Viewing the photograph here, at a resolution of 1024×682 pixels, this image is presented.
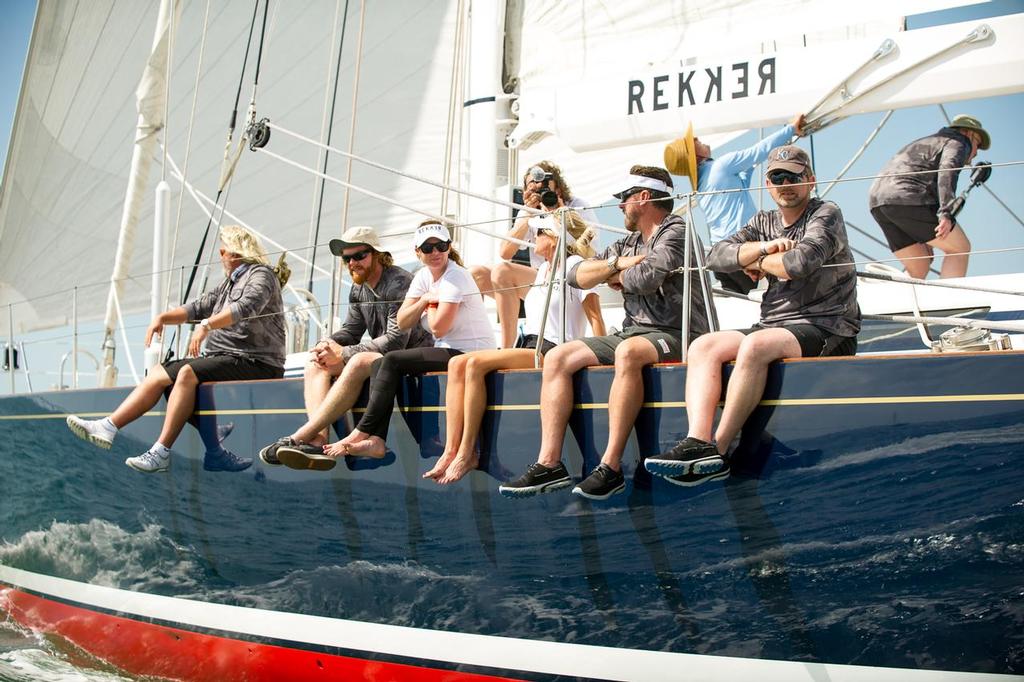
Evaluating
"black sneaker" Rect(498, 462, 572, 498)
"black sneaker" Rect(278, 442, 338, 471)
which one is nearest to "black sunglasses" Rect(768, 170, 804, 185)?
"black sneaker" Rect(498, 462, 572, 498)

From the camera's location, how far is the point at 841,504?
3457mm

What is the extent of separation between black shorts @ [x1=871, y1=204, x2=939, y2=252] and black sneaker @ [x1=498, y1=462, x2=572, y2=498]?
63.8 inches

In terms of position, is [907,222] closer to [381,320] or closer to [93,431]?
[381,320]

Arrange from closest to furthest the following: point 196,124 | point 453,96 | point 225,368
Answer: point 225,368
point 453,96
point 196,124

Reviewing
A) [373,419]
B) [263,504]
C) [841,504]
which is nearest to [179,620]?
[263,504]

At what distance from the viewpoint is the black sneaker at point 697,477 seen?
351 centimetres

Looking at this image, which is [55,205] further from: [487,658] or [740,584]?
[740,584]

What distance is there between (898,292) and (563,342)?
2.30 m

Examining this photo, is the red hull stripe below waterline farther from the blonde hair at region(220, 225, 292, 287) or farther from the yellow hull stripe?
the blonde hair at region(220, 225, 292, 287)

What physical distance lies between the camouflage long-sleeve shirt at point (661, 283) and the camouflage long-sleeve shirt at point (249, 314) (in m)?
1.84

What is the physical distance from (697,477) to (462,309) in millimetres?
1498

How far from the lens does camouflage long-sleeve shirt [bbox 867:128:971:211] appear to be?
4.22m

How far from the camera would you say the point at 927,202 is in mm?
4402

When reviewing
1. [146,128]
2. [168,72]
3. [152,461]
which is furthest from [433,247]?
[146,128]
